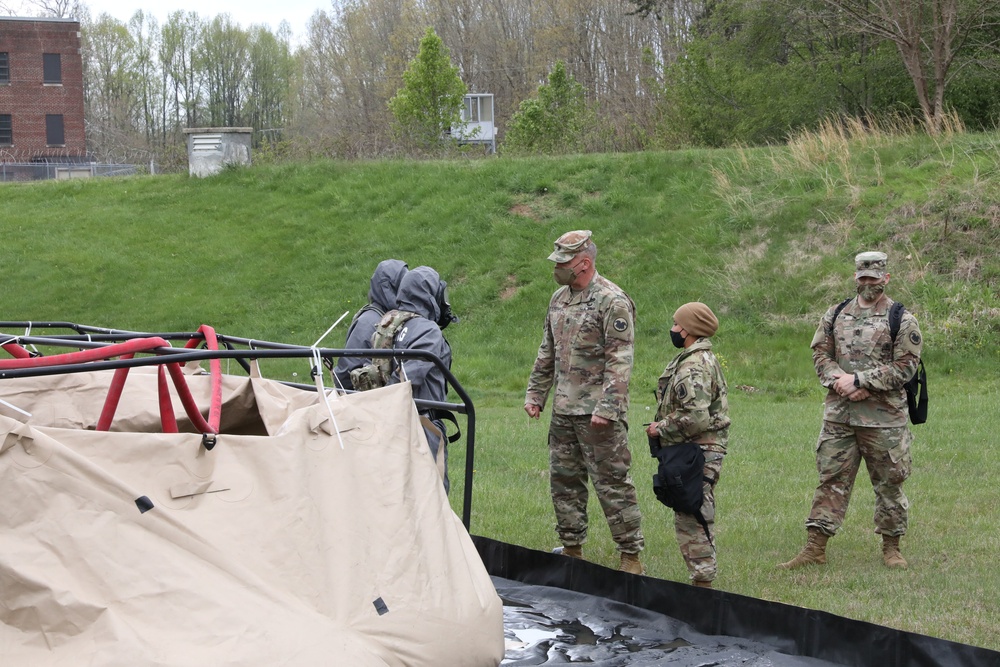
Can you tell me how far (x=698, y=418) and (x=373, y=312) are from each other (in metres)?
2.20

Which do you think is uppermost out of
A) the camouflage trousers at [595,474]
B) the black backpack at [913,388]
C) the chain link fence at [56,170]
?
the chain link fence at [56,170]

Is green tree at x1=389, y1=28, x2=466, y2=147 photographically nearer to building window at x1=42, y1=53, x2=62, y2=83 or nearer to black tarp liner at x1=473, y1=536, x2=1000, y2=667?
black tarp liner at x1=473, y1=536, x2=1000, y2=667

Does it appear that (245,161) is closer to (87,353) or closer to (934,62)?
(934,62)

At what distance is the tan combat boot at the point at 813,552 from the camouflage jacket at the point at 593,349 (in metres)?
1.44

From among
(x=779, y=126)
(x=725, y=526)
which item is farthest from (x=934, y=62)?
(x=725, y=526)

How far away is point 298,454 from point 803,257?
650 inches

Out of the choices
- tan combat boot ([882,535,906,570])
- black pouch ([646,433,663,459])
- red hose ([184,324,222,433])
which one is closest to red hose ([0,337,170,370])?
red hose ([184,324,222,433])

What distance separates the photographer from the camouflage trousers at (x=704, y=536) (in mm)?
6176

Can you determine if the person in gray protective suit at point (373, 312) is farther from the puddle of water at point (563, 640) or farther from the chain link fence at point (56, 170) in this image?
the chain link fence at point (56, 170)

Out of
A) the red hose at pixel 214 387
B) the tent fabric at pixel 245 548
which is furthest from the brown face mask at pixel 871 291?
the red hose at pixel 214 387

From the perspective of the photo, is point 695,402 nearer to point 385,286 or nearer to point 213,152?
point 385,286

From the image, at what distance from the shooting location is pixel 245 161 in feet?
92.6

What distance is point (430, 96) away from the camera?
31000 millimetres

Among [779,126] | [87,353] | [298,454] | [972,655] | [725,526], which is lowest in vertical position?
[725,526]
